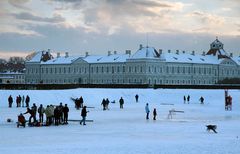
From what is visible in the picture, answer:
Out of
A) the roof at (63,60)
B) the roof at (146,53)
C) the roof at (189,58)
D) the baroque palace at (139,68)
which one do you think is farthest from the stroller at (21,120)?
the roof at (63,60)

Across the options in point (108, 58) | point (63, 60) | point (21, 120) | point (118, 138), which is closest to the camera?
point (118, 138)

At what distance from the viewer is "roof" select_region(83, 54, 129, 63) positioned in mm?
133875

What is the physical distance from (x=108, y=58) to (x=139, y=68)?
14376 millimetres

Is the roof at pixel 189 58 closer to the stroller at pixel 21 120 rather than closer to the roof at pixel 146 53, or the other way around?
the roof at pixel 146 53

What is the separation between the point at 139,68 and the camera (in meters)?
126

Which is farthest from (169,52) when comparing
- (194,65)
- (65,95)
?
(65,95)

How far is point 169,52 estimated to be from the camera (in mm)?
137125

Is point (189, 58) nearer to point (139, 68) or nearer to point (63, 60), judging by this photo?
point (139, 68)

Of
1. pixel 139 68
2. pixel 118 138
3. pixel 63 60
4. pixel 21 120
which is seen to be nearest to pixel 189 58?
pixel 139 68

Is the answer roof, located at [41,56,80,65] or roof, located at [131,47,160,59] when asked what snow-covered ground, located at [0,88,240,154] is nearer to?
roof, located at [131,47,160,59]

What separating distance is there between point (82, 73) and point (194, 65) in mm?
29164

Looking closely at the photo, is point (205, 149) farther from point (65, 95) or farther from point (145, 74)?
point (145, 74)

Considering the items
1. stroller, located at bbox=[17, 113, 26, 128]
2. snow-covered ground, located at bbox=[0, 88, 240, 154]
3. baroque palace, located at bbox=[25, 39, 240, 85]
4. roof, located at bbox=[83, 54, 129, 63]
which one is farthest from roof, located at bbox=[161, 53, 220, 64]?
stroller, located at bbox=[17, 113, 26, 128]

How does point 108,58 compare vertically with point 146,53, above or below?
below
